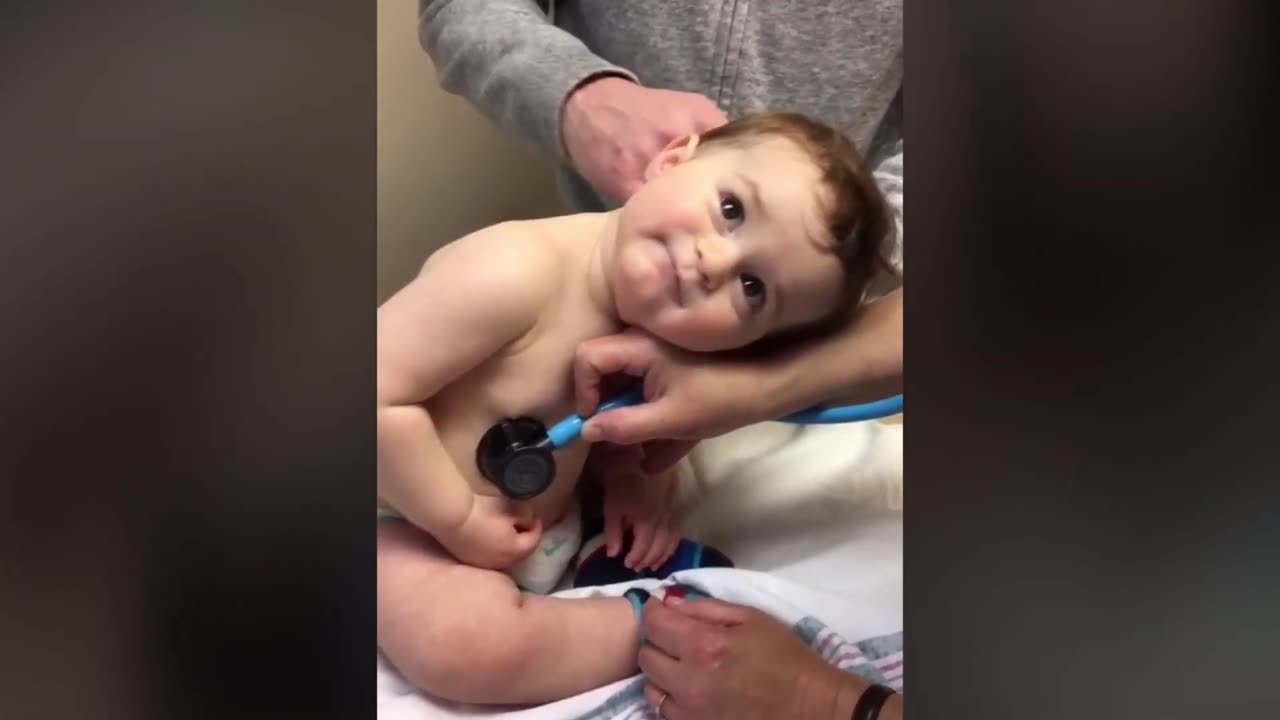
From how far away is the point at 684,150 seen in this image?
49 cm

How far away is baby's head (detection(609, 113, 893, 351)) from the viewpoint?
1.52 feet

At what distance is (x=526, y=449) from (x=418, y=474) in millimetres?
55

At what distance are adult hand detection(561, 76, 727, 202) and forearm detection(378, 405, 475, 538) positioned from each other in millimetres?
168

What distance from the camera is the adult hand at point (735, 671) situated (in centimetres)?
44

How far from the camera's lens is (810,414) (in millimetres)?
521

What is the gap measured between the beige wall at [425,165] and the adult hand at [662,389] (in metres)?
0.09

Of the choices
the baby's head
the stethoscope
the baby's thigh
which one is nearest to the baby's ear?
the baby's head

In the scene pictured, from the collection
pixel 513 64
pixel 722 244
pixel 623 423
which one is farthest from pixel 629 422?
pixel 513 64
